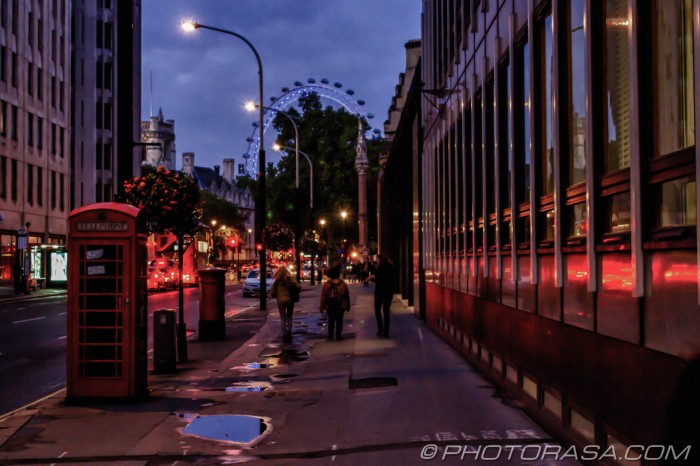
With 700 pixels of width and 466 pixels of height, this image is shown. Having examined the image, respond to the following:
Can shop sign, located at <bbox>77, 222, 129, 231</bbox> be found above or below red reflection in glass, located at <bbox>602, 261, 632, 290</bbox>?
above

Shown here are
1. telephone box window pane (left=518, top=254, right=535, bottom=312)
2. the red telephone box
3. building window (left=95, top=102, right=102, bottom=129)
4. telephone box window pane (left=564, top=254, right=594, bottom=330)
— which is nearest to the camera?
telephone box window pane (left=564, top=254, right=594, bottom=330)

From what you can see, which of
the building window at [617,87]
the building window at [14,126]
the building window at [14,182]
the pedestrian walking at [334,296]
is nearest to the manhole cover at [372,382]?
the building window at [617,87]

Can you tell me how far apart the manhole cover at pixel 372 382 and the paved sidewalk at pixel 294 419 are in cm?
2

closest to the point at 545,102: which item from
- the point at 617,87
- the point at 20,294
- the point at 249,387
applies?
the point at 617,87

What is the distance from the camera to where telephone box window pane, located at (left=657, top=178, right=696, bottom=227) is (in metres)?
5.16

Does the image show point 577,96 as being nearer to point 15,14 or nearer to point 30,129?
point 15,14

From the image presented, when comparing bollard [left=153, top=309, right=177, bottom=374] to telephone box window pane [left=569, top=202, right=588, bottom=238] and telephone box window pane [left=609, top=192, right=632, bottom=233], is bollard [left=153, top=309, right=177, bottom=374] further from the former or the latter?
telephone box window pane [left=609, top=192, right=632, bottom=233]

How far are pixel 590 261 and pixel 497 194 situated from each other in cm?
456

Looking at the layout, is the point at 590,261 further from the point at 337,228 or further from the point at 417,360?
the point at 337,228

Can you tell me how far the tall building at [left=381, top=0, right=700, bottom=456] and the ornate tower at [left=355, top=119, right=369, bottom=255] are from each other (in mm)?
73379

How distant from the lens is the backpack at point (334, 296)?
62.0 ft

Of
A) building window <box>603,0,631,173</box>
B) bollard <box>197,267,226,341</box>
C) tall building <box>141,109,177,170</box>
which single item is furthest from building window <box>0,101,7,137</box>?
tall building <box>141,109,177,170</box>

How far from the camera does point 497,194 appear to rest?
37.0ft

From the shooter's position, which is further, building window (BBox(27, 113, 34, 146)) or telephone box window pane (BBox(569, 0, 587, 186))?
building window (BBox(27, 113, 34, 146))
